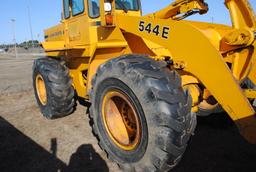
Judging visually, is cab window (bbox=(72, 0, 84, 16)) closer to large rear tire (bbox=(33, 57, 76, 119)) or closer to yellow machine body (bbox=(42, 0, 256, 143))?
yellow machine body (bbox=(42, 0, 256, 143))

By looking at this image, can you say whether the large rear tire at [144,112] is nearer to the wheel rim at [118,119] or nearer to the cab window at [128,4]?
the wheel rim at [118,119]

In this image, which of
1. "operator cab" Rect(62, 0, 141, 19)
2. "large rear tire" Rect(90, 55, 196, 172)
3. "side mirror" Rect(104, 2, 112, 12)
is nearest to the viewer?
"large rear tire" Rect(90, 55, 196, 172)

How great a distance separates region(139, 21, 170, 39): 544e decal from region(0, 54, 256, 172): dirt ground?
1.75 m

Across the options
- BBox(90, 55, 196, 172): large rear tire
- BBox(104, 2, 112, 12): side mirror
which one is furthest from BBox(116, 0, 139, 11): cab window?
BBox(90, 55, 196, 172): large rear tire

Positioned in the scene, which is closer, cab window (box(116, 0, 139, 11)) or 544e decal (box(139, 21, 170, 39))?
544e decal (box(139, 21, 170, 39))

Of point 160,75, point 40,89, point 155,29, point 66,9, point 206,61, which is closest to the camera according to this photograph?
point 160,75

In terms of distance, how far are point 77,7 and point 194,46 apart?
2.87 metres

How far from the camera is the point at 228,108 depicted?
10.3ft

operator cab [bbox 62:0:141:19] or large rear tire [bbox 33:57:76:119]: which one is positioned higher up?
operator cab [bbox 62:0:141:19]

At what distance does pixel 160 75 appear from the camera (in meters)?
3.13

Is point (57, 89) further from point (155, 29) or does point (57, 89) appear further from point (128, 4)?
point (155, 29)

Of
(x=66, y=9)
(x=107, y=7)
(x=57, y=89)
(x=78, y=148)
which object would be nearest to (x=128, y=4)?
(x=107, y=7)

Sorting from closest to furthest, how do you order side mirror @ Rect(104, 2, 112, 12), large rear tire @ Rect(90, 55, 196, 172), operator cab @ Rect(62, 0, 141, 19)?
large rear tire @ Rect(90, 55, 196, 172) < side mirror @ Rect(104, 2, 112, 12) < operator cab @ Rect(62, 0, 141, 19)

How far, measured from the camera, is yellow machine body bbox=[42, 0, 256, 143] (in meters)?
3.13
